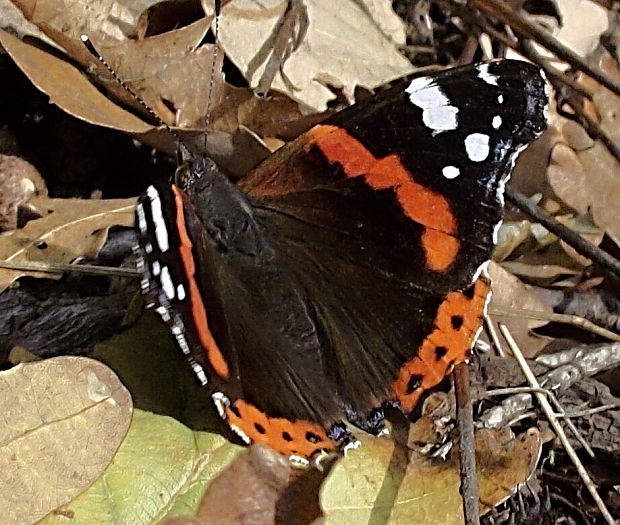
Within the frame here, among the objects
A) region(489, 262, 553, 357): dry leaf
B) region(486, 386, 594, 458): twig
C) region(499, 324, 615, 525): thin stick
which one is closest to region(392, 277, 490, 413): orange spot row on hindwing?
region(486, 386, 594, 458): twig

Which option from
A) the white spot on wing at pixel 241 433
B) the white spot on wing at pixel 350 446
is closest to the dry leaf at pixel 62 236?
the white spot on wing at pixel 241 433

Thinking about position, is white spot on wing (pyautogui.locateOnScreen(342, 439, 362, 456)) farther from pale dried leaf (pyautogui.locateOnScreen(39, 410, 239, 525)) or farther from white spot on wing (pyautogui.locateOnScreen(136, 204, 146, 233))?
white spot on wing (pyautogui.locateOnScreen(136, 204, 146, 233))

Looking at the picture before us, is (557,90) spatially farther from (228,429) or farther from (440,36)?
(228,429)

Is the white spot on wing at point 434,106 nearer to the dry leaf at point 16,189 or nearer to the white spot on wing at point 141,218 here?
the white spot on wing at point 141,218

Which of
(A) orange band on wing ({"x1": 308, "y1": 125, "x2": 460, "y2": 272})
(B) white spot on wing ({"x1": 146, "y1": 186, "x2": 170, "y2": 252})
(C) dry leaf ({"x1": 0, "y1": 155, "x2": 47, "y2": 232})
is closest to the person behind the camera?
(B) white spot on wing ({"x1": 146, "y1": 186, "x2": 170, "y2": 252})

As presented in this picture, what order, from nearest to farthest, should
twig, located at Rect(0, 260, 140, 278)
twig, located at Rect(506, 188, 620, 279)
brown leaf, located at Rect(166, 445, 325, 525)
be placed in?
brown leaf, located at Rect(166, 445, 325, 525)
twig, located at Rect(0, 260, 140, 278)
twig, located at Rect(506, 188, 620, 279)

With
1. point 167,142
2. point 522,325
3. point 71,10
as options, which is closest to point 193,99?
point 167,142
